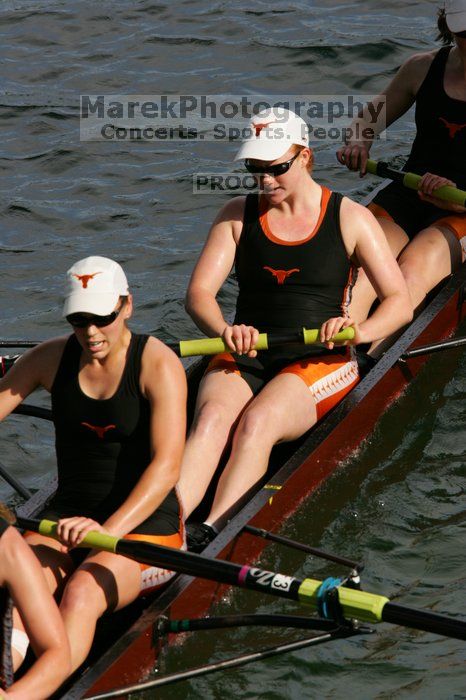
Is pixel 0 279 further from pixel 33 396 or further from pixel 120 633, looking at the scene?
pixel 120 633

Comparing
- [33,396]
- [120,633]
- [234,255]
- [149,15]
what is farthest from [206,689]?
[149,15]

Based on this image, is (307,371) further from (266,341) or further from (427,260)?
(427,260)

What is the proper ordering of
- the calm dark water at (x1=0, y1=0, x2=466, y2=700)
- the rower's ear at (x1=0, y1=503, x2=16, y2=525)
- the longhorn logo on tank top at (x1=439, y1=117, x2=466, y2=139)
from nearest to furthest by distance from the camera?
the rower's ear at (x1=0, y1=503, x2=16, y2=525) → the calm dark water at (x1=0, y1=0, x2=466, y2=700) → the longhorn logo on tank top at (x1=439, y1=117, x2=466, y2=139)

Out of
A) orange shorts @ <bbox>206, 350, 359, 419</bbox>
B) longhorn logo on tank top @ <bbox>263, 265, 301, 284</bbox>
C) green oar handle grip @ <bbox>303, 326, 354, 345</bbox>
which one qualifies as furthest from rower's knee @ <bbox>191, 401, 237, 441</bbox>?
longhorn logo on tank top @ <bbox>263, 265, 301, 284</bbox>

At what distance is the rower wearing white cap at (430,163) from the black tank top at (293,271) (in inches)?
32.0

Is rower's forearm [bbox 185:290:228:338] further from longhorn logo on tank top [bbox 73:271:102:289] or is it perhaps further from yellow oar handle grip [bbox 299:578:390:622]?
yellow oar handle grip [bbox 299:578:390:622]

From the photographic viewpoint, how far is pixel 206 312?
6.14 metres

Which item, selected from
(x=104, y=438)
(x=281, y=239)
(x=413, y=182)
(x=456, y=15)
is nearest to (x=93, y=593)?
(x=104, y=438)

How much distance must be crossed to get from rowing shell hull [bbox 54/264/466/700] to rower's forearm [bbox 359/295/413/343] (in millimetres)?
362

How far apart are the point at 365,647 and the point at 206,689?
712mm

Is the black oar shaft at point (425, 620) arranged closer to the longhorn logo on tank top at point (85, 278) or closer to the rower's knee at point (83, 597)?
the rower's knee at point (83, 597)

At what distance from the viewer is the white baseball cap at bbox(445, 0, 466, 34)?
694cm

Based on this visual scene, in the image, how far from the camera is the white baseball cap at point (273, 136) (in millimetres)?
5840

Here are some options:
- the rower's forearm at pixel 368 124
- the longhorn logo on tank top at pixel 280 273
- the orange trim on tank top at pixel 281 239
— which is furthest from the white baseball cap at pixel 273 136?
the rower's forearm at pixel 368 124
